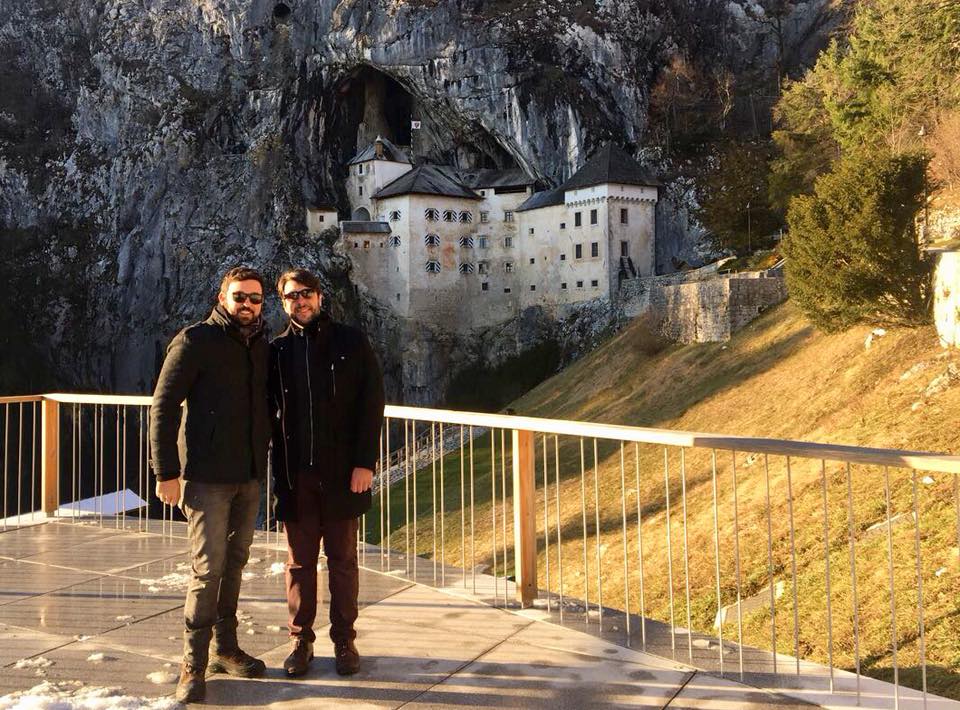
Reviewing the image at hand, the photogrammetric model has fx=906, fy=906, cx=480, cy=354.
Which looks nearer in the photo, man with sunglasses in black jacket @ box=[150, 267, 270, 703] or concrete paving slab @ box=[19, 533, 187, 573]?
man with sunglasses in black jacket @ box=[150, 267, 270, 703]

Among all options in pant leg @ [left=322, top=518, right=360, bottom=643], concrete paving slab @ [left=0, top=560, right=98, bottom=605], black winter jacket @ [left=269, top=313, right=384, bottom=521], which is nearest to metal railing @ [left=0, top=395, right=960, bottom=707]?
black winter jacket @ [left=269, top=313, right=384, bottom=521]

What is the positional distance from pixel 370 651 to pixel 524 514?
4.68 ft

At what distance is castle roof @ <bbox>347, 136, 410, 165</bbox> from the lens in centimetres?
6075

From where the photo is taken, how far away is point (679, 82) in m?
59.8

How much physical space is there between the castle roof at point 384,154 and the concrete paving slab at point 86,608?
55739 mm

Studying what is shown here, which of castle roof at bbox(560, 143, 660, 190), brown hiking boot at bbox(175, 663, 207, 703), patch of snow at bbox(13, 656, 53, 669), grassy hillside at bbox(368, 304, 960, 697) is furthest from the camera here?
castle roof at bbox(560, 143, 660, 190)

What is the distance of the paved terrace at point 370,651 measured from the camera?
4.86m

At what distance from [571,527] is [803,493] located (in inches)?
284

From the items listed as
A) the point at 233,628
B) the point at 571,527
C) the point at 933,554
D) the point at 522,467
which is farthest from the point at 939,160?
the point at 233,628

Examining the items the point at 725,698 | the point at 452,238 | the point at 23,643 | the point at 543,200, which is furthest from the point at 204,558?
the point at 452,238

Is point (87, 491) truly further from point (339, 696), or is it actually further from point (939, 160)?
point (339, 696)

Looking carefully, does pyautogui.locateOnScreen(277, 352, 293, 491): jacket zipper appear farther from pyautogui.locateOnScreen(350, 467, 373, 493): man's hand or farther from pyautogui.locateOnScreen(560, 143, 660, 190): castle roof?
pyautogui.locateOnScreen(560, 143, 660, 190): castle roof

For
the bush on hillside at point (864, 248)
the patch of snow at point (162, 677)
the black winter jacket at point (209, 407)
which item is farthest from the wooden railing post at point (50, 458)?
the bush on hillside at point (864, 248)

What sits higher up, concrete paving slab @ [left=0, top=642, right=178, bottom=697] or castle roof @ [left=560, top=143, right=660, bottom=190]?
castle roof @ [left=560, top=143, right=660, bottom=190]
